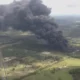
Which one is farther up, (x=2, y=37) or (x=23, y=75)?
(x=2, y=37)

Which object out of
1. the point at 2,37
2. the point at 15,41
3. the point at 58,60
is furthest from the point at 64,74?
the point at 2,37

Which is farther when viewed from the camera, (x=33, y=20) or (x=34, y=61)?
(x=33, y=20)

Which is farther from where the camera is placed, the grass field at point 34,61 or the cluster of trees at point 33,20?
the cluster of trees at point 33,20

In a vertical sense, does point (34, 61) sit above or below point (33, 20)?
below

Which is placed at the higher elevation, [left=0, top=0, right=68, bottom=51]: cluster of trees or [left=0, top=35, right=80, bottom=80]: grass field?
[left=0, top=0, right=68, bottom=51]: cluster of trees

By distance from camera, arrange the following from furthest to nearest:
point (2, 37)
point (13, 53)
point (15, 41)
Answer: point (2, 37)
point (15, 41)
point (13, 53)

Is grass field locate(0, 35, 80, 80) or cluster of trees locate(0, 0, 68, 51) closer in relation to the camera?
grass field locate(0, 35, 80, 80)

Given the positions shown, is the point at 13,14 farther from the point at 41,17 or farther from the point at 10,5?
the point at 41,17

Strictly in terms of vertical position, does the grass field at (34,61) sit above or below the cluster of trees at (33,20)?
below
